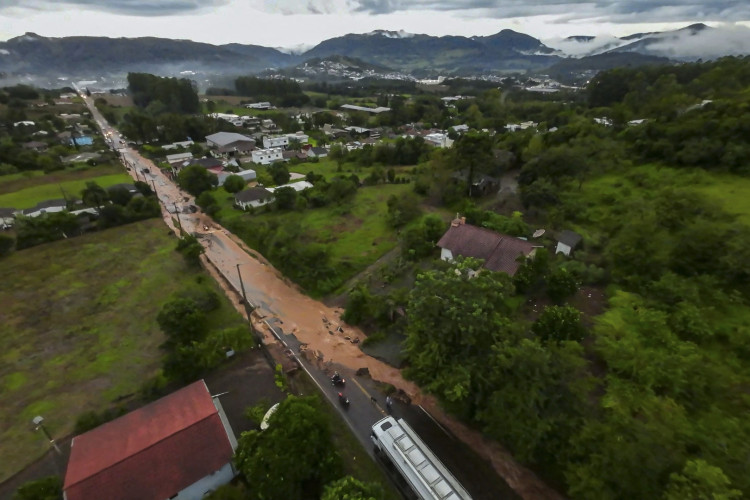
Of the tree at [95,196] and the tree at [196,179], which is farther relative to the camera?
the tree at [196,179]

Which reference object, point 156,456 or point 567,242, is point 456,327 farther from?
point 567,242

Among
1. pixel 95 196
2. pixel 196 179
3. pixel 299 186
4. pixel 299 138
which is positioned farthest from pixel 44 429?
pixel 299 138

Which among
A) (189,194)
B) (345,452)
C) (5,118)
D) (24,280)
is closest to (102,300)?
(24,280)

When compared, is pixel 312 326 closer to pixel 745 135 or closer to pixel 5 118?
pixel 745 135

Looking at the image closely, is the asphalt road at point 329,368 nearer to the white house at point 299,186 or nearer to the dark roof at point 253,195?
the dark roof at point 253,195

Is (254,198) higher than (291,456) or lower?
lower

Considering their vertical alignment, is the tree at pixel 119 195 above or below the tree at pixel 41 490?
above

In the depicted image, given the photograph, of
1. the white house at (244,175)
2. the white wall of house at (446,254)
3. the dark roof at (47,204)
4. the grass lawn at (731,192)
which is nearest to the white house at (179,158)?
the white house at (244,175)
